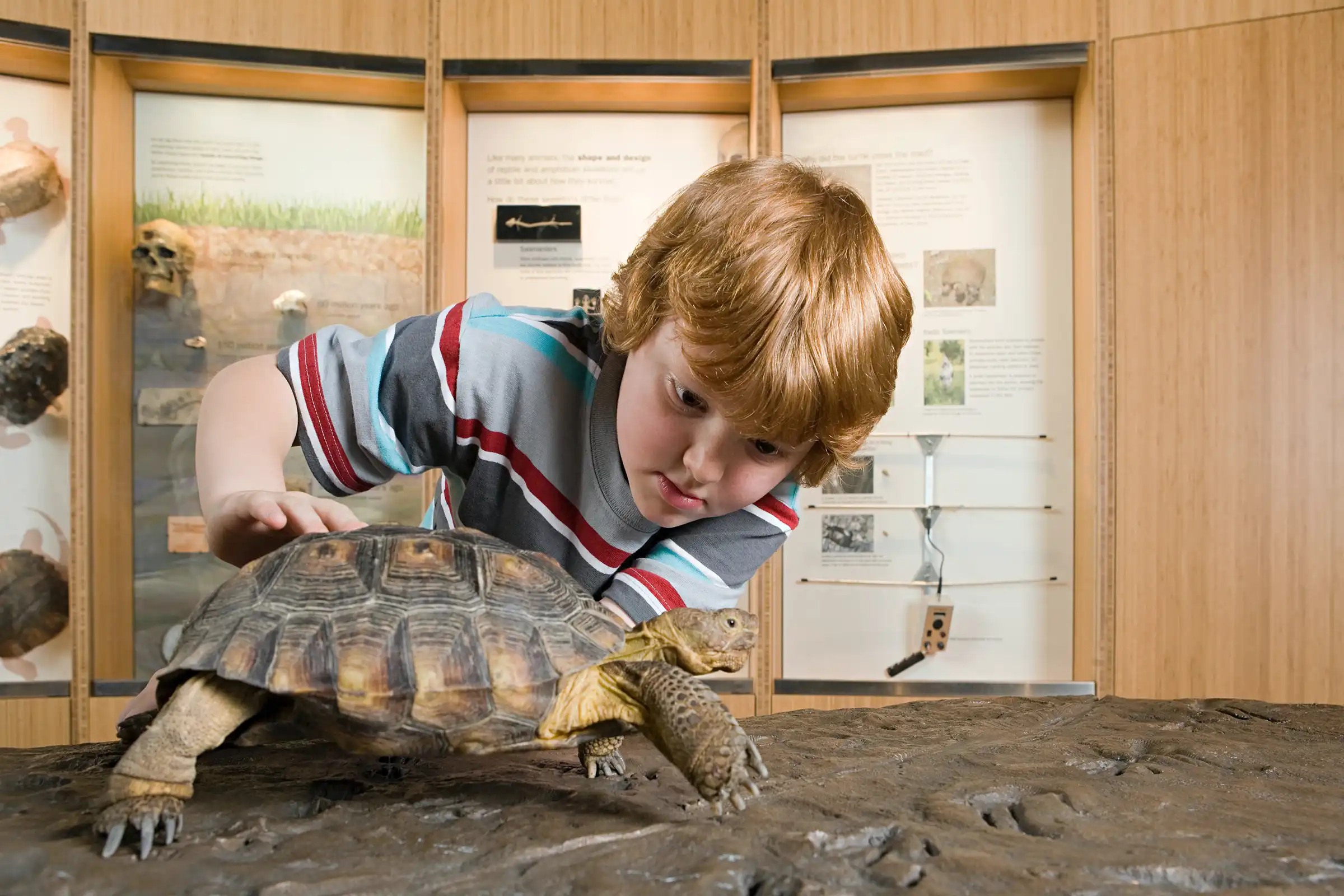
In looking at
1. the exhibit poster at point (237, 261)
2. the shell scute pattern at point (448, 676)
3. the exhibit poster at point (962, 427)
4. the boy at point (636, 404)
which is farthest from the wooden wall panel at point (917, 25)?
the shell scute pattern at point (448, 676)

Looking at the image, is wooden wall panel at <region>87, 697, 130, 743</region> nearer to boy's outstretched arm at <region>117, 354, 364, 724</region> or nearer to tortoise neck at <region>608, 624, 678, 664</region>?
boy's outstretched arm at <region>117, 354, 364, 724</region>

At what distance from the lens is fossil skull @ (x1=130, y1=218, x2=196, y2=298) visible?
3635 mm

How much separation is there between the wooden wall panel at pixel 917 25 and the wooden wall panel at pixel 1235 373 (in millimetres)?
387

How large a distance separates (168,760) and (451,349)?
0.89 meters

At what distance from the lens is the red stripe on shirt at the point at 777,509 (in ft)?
6.91

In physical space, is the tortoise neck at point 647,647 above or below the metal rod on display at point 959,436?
below

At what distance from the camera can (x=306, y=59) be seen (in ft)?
11.7

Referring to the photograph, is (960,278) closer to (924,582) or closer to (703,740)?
(924,582)

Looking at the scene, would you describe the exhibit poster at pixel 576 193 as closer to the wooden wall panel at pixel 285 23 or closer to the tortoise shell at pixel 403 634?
the wooden wall panel at pixel 285 23

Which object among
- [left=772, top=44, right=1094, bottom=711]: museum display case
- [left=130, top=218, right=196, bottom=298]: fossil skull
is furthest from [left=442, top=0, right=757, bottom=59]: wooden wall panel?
[left=130, top=218, right=196, bottom=298]: fossil skull

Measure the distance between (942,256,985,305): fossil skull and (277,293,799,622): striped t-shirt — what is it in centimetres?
216

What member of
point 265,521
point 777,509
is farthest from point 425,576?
point 777,509

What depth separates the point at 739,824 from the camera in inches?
52.7

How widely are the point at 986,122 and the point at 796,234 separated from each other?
8.66 ft
